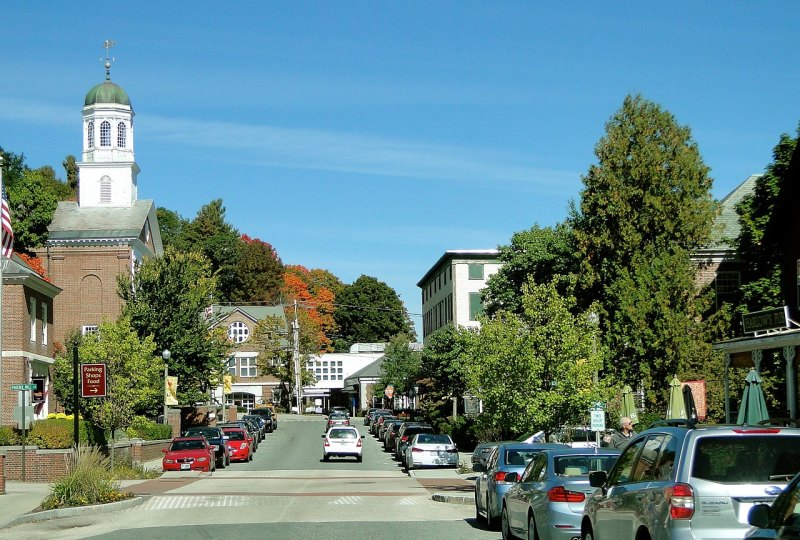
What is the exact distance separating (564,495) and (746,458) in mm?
5089

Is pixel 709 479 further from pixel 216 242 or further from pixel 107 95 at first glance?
pixel 216 242

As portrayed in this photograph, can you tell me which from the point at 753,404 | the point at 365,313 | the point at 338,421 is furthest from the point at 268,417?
the point at 365,313

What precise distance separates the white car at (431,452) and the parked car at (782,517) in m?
32.3

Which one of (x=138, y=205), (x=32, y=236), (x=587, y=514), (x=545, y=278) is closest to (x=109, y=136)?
(x=138, y=205)

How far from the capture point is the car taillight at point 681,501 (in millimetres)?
8539

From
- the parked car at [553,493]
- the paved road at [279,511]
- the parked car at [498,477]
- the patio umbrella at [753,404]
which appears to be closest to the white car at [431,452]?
the paved road at [279,511]

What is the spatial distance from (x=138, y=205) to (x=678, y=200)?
125ft

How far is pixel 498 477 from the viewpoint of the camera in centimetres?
1838

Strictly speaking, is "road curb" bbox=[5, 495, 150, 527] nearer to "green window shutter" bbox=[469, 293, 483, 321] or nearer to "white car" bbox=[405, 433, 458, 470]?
"white car" bbox=[405, 433, 458, 470]

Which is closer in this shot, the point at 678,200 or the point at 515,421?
the point at 515,421

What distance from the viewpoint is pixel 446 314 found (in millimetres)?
86062

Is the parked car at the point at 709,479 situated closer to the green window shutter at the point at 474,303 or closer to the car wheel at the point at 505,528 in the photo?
the car wheel at the point at 505,528

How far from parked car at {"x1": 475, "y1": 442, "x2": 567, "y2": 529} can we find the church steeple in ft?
173

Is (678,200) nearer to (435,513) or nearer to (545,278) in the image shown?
(545,278)
